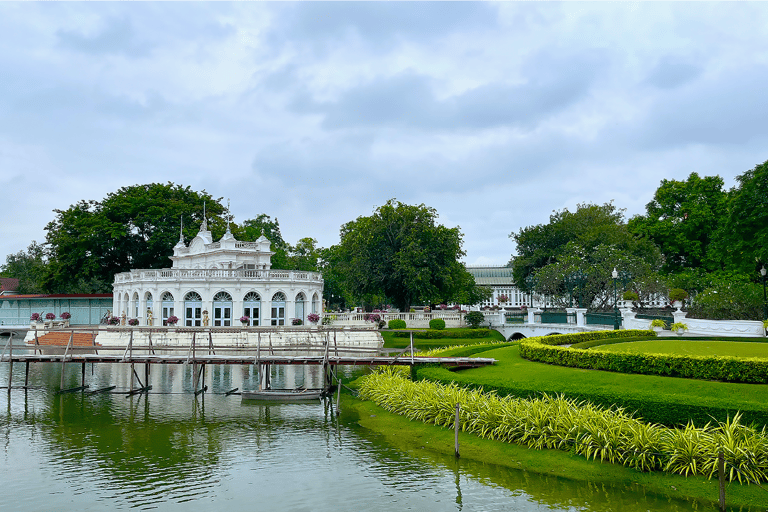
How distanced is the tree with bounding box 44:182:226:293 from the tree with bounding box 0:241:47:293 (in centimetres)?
446

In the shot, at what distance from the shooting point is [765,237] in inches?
1687

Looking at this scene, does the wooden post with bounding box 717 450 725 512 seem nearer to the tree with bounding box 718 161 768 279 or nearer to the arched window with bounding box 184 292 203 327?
the tree with bounding box 718 161 768 279

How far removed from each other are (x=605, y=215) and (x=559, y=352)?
59.8m

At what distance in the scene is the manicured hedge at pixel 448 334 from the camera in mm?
51812

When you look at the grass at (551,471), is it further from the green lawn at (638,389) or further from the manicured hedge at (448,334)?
the manicured hedge at (448,334)

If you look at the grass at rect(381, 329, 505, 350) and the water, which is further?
the grass at rect(381, 329, 505, 350)

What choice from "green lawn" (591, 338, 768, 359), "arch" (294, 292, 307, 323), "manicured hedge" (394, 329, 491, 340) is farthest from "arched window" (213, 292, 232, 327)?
"green lawn" (591, 338, 768, 359)

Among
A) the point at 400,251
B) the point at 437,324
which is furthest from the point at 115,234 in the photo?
the point at 437,324

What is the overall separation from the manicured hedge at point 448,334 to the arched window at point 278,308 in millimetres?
9884

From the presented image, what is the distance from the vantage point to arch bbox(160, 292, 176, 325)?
50.7 metres

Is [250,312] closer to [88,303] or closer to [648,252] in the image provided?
[88,303]

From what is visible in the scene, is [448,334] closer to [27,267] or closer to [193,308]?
[193,308]

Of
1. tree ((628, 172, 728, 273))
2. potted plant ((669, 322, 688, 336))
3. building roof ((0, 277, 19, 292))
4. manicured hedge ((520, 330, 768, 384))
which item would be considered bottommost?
manicured hedge ((520, 330, 768, 384))

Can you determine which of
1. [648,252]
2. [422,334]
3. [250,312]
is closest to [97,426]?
[250,312]
